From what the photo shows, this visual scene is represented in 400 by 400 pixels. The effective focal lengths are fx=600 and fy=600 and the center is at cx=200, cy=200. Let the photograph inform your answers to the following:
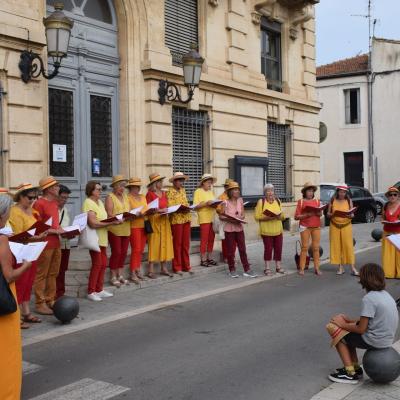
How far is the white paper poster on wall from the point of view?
1170 cm

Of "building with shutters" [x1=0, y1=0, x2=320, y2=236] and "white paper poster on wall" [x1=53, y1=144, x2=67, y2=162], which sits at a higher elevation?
"building with shutters" [x1=0, y1=0, x2=320, y2=236]

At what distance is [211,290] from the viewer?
33.0ft

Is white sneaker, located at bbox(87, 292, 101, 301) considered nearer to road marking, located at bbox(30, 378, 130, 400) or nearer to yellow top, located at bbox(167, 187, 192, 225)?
yellow top, located at bbox(167, 187, 192, 225)

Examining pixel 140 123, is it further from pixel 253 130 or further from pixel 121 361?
pixel 121 361

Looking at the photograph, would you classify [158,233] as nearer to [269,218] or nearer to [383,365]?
[269,218]

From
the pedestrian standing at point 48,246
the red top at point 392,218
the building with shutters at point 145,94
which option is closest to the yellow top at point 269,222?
the red top at point 392,218

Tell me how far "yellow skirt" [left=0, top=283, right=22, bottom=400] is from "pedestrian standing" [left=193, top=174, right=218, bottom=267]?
23.5 ft

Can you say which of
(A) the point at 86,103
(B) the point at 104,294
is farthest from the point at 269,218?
(A) the point at 86,103

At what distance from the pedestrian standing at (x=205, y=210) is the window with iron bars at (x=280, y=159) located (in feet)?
22.2

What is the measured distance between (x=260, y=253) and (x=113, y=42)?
5957mm

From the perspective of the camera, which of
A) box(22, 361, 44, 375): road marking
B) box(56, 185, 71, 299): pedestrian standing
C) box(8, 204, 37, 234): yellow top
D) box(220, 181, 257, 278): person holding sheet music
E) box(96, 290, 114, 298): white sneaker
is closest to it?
box(22, 361, 44, 375): road marking

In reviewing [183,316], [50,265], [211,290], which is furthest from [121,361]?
[211,290]

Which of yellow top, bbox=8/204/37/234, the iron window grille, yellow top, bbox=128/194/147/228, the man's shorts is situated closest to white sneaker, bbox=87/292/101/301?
yellow top, bbox=128/194/147/228

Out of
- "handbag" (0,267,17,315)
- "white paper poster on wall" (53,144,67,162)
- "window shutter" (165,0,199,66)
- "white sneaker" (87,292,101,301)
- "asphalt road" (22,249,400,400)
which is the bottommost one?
"asphalt road" (22,249,400,400)
